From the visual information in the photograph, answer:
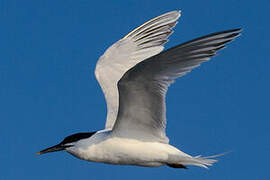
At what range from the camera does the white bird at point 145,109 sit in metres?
5.82

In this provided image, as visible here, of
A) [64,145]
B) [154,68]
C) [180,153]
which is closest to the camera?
[154,68]

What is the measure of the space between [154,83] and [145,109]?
0.61m

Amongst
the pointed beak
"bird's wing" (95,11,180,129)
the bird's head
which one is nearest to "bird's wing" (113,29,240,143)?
the bird's head

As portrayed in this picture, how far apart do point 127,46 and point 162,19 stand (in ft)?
3.01

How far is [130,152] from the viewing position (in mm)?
7176

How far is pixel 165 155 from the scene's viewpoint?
711 centimetres

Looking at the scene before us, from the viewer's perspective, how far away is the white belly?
23.4ft

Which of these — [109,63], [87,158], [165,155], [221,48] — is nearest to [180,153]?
[165,155]

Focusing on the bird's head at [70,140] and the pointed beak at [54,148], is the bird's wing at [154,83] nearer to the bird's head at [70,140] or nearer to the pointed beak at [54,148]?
the bird's head at [70,140]

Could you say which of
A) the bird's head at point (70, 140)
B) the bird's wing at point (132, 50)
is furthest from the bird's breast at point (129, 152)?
the bird's wing at point (132, 50)

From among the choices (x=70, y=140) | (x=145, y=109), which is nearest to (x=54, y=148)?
(x=70, y=140)

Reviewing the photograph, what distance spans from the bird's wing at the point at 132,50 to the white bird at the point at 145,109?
2 cm

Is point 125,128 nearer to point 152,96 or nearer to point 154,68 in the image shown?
point 152,96

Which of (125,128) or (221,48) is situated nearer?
(221,48)
